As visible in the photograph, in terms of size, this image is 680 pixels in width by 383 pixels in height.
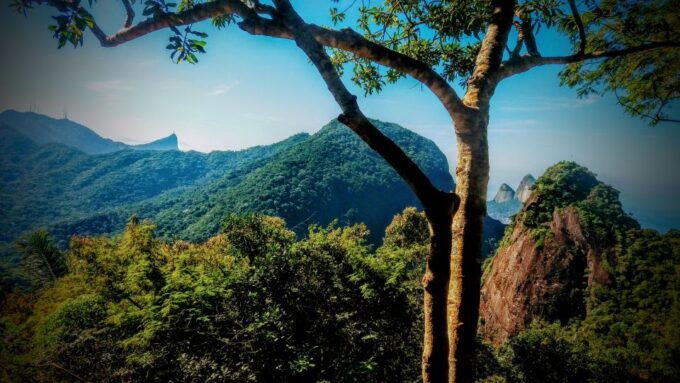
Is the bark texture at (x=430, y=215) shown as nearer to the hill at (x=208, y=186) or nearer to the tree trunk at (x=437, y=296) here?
the tree trunk at (x=437, y=296)

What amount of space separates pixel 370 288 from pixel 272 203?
2401 inches

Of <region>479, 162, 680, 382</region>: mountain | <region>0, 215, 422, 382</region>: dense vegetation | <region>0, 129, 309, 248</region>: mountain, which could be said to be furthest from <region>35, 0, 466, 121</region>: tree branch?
<region>0, 129, 309, 248</region>: mountain

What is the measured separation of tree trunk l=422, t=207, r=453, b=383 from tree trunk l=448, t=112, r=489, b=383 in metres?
0.18

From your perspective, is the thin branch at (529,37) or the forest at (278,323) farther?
the forest at (278,323)

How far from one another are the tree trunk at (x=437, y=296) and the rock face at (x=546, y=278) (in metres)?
26.6

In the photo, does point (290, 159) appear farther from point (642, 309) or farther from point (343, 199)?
point (642, 309)

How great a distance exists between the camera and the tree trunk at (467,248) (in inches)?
84.7

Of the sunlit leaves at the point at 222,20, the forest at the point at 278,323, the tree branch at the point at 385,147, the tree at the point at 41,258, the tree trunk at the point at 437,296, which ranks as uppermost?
the sunlit leaves at the point at 222,20

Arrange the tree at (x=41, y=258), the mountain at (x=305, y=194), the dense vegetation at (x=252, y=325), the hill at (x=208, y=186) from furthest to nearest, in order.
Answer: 1. the hill at (x=208, y=186)
2. the mountain at (x=305, y=194)
3. the tree at (x=41, y=258)
4. the dense vegetation at (x=252, y=325)

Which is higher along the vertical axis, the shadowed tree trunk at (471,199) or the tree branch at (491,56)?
the tree branch at (491,56)

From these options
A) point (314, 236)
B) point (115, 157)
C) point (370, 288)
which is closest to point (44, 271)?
point (314, 236)

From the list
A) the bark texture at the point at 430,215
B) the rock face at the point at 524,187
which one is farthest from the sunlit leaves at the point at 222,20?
the rock face at the point at 524,187

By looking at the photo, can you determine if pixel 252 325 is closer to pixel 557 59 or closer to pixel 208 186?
pixel 557 59

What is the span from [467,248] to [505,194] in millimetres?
195069
